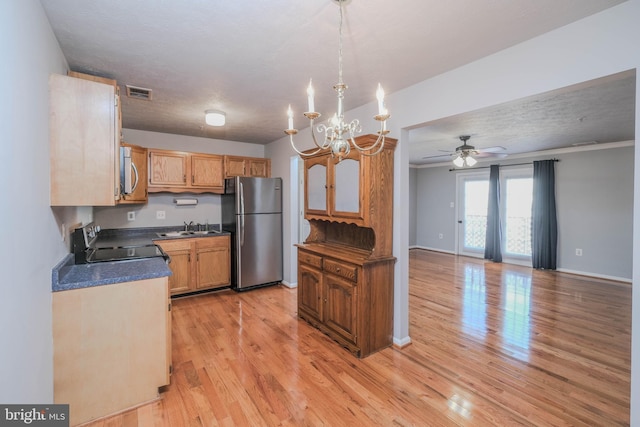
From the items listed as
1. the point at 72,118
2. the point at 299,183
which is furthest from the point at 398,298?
the point at 72,118

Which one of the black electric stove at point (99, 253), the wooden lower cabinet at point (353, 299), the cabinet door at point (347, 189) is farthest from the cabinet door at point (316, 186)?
the black electric stove at point (99, 253)

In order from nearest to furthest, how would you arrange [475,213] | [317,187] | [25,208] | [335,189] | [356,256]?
1. [25,208]
2. [356,256]
3. [335,189]
4. [317,187]
5. [475,213]

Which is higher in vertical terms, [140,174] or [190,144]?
[190,144]

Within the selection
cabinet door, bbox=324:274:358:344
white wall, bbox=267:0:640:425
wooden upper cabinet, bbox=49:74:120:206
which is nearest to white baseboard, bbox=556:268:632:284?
white wall, bbox=267:0:640:425

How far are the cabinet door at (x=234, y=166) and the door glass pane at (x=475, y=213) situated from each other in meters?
5.53

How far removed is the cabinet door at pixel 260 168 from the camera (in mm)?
4905

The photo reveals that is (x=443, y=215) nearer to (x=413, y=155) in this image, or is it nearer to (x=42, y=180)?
(x=413, y=155)

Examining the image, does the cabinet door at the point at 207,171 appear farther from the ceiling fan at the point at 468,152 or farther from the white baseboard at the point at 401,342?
the ceiling fan at the point at 468,152

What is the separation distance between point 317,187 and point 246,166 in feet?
6.95

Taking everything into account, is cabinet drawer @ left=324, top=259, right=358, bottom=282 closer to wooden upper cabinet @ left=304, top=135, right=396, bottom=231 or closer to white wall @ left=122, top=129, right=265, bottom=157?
wooden upper cabinet @ left=304, top=135, right=396, bottom=231

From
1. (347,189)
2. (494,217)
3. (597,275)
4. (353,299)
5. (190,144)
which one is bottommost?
(597,275)

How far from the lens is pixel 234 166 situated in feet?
15.5

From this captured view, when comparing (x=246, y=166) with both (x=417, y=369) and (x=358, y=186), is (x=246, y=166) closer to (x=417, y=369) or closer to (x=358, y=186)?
(x=358, y=186)

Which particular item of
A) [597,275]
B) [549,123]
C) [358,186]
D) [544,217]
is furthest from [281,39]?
[597,275]
